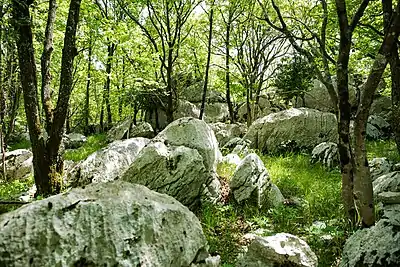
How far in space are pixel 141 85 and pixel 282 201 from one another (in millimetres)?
8461

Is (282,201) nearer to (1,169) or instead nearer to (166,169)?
(166,169)

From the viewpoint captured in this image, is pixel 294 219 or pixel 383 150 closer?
pixel 294 219

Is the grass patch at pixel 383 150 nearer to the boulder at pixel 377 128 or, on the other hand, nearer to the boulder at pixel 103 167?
the boulder at pixel 377 128

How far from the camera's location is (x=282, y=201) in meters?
7.31

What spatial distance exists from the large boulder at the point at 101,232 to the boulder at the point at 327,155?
806cm

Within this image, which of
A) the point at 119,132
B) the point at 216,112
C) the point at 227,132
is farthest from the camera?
the point at 216,112

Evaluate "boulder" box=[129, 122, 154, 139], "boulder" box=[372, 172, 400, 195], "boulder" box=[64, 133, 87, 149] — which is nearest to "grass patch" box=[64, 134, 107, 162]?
"boulder" box=[64, 133, 87, 149]

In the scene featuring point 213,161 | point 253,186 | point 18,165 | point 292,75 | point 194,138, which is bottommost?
point 18,165

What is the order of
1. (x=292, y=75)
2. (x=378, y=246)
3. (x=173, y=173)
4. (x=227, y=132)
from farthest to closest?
(x=292, y=75) → (x=227, y=132) → (x=173, y=173) → (x=378, y=246)

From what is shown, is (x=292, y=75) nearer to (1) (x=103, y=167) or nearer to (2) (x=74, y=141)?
(1) (x=103, y=167)

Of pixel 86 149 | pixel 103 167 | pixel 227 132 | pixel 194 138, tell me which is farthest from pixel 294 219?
pixel 86 149

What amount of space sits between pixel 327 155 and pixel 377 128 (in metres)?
5.31

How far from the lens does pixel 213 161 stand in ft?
26.7

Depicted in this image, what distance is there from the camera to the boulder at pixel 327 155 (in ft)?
34.8
